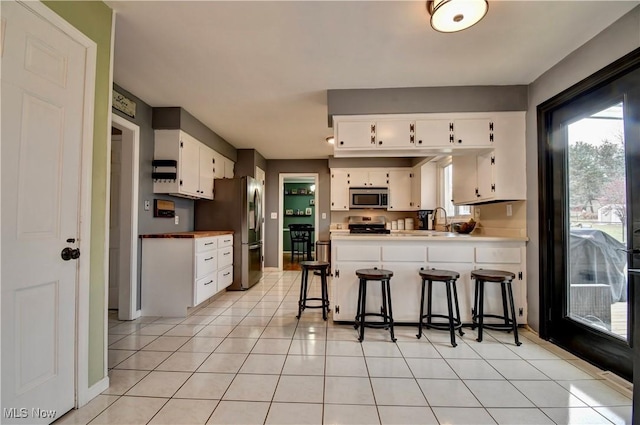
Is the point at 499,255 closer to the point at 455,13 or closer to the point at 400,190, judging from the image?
the point at 455,13

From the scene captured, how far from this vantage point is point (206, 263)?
11.6 ft

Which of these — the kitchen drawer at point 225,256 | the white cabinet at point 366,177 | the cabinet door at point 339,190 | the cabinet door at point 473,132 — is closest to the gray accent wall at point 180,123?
the kitchen drawer at point 225,256

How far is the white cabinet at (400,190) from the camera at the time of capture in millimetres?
5625

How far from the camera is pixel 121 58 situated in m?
2.43

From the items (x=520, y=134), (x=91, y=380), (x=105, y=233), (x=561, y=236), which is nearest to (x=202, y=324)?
(x=91, y=380)

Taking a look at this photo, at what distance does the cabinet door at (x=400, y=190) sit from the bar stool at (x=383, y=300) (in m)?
2.95

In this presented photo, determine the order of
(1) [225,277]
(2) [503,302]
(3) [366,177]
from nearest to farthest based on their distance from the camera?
(2) [503,302] → (1) [225,277] → (3) [366,177]

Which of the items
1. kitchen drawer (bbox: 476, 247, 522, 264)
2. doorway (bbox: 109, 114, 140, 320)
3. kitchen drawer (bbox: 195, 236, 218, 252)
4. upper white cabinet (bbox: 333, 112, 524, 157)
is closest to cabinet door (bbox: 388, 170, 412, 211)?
upper white cabinet (bbox: 333, 112, 524, 157)

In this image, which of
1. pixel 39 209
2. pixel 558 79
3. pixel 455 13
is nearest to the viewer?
pixel 39 209

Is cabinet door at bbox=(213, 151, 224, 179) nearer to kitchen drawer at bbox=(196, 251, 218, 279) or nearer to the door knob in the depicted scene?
kitchen drawer at bbox=(196, 251, 218, 279)

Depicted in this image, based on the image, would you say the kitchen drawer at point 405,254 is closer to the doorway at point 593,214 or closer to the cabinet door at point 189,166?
the doorway at point 593,214

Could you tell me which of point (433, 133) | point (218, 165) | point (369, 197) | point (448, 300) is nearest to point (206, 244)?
point (218, 165)

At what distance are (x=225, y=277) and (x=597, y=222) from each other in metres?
3.99

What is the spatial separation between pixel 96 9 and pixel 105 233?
4.40ft
